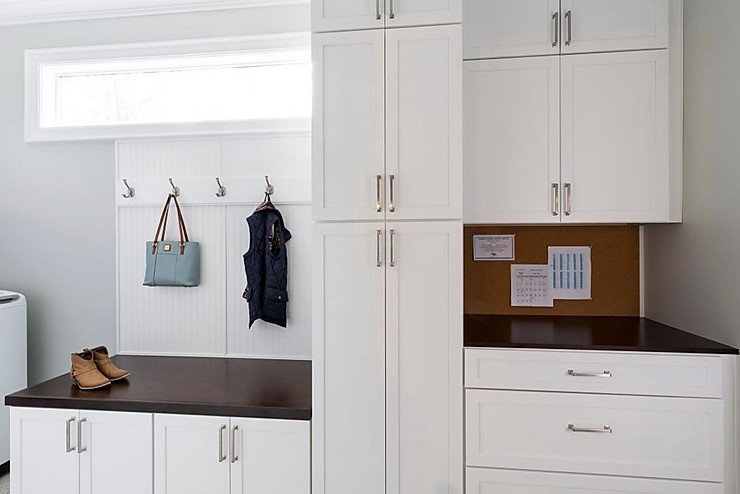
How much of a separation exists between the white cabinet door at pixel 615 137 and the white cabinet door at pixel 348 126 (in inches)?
32.6

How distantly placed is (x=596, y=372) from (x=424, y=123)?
109cm

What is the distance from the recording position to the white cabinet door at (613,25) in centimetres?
223

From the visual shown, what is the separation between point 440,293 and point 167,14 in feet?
6.92

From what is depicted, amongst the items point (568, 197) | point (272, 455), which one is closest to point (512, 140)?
point (568, 197)

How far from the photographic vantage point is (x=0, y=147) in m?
3.07

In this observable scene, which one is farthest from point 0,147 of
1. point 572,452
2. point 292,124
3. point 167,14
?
point 572,452

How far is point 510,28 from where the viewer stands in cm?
232

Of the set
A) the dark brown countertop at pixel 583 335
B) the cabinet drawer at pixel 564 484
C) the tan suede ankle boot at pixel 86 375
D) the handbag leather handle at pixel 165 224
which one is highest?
the handbag leather handle at pixel 165 224

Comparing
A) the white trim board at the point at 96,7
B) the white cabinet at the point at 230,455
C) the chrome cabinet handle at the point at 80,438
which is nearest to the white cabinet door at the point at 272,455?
the white cabinet at the point at 230,455

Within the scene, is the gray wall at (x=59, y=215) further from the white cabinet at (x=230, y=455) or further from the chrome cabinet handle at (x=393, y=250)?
the chrome cabinet handle at (x=393, y=250)

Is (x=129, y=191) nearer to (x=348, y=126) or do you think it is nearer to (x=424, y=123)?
(x=348, y=126)

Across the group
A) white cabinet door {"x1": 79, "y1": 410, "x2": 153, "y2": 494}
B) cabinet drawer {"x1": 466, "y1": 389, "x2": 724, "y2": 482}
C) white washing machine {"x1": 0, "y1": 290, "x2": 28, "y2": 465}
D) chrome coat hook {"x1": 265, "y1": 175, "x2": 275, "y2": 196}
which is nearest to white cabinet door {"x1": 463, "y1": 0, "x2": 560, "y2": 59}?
chrome coat hook {"x1": 265, "y1": 175, "x2": 275, "y2": 196}

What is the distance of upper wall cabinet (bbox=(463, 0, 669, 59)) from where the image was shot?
223 cm

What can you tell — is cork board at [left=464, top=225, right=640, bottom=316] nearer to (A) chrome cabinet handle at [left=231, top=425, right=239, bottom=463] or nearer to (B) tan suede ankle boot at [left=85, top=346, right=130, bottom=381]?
(A) chrome cabinet handle at [left=231, top=425, right=239, bottom=463]
